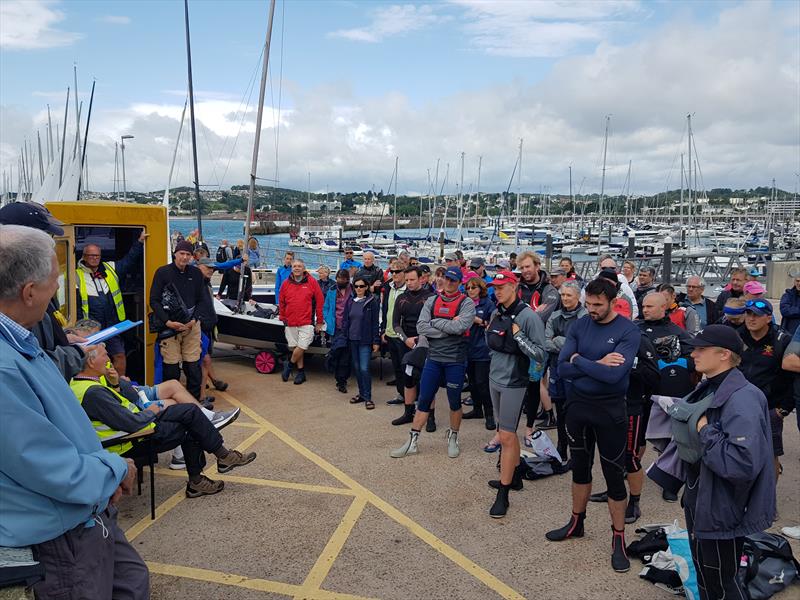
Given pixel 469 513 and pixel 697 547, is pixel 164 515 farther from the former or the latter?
pixel 697 547

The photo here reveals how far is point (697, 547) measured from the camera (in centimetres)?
323

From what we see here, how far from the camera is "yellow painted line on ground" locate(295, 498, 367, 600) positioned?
154 inches

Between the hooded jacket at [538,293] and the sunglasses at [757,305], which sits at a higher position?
the sunglasses at [757,305]

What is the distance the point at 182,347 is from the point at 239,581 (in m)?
4.00

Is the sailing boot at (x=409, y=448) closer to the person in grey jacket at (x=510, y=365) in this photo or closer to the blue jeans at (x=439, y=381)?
the blue jeans at (x=439, y=381)

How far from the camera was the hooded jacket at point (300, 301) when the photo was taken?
8.69 meters

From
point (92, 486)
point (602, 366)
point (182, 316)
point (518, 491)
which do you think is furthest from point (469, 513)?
point (182, 316)

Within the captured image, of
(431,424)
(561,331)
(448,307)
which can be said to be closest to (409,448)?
(431,424)

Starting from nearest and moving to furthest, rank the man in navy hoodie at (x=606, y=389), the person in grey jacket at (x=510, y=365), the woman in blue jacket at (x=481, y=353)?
the man in navy hoodie at (x=606, y=389) → the person in grey jacket at (x=510, y=365) → the woman in blue jacket at (x=481, y=353)

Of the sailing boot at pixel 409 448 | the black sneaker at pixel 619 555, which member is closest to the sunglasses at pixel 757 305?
the black sneaker at pixel 619 555

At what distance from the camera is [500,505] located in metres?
4.84

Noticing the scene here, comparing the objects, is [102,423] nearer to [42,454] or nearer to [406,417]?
[42,454]

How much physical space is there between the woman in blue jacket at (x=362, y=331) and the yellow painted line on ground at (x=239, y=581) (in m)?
4.02

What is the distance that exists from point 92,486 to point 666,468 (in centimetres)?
308
